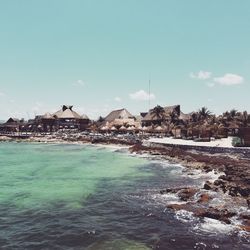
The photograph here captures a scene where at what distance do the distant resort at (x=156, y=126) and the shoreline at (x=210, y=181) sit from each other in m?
9.77

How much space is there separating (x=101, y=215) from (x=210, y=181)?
14.7m

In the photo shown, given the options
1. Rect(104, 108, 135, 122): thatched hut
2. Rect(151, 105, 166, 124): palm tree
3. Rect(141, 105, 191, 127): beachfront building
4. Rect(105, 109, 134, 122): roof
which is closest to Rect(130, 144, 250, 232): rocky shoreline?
Rect(141, 105, 191, 127): beachfront building

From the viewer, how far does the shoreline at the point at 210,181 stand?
21.4 metres

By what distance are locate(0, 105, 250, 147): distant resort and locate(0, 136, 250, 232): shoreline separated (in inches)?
385

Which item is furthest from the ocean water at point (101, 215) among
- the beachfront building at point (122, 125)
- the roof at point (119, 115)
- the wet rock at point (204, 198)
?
the roof at point (119, 115)

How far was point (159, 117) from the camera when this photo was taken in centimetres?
9594

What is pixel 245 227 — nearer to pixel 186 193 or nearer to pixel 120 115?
pixel 186 193

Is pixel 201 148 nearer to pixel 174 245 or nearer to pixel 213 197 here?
pixel 213 197

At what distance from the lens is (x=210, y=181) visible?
32844 millimetres

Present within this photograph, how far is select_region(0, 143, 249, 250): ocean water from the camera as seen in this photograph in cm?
1738

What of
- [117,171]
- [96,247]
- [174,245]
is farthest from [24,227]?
[117,171]

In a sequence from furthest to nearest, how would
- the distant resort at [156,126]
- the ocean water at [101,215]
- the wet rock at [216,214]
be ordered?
the distant resort at [156,126], the wet rock at [216,214], the ocean water at [101,215]

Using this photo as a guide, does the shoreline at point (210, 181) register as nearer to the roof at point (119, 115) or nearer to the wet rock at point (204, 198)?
the wet rock at point (204, 198)

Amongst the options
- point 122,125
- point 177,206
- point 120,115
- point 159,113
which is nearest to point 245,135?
point 177,206
